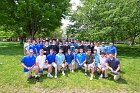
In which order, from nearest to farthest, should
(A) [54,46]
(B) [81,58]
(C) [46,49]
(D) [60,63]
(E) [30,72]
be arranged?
(E) [30,72] → (D) [60,63] → (B) [81,58] → (C) [46,49] → (A) [54,46]

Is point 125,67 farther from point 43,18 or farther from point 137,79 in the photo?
point 43,18

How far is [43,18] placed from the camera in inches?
1196

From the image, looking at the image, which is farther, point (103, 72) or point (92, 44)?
point (92, 44)

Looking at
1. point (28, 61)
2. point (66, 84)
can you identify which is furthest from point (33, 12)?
point (66, 84)

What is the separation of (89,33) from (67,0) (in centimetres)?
819

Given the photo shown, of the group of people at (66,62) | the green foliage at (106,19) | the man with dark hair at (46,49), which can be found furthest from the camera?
the green foliage at (106,19)

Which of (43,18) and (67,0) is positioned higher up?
(67,0)

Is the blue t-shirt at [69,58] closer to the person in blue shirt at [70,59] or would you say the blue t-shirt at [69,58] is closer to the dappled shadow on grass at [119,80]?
the person in blue shirt at [70,59]

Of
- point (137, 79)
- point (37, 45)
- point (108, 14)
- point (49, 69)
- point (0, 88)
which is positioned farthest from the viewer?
point (108, 14)

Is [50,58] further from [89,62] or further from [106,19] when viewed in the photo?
[106,19]

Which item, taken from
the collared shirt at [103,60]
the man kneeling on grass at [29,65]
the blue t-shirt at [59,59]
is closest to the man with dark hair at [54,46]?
the blue t-shirt at [59,59]

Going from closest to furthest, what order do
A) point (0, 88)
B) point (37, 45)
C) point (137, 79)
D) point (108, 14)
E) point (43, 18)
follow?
point (0, 88), point (137, 79), point (37, 45), point (108, 14), point (43, 18)

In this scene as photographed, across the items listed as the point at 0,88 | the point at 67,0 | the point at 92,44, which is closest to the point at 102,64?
the point at 92,44

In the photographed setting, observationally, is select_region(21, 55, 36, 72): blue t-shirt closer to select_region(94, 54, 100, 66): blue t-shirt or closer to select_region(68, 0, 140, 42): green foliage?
select_region(94, 54, 100, 66): blue t-shirt
